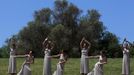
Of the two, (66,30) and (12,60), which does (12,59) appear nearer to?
(12,60)

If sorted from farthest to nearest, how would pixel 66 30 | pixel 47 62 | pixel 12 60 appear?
pixel 66 30, pixel 12 60, pixel 47 62

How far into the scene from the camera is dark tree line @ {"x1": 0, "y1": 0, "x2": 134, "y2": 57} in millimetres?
89000

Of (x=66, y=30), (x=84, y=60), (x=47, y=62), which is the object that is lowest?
(x=47, y=62)

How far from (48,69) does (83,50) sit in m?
2.54

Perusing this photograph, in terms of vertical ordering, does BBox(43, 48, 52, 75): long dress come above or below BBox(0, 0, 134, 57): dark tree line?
below

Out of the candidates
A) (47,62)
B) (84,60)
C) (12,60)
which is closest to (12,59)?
(12,60)

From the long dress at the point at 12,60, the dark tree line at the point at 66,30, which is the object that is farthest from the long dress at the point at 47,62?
the dark tree line at the point at 66,30

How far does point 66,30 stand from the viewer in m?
90.4

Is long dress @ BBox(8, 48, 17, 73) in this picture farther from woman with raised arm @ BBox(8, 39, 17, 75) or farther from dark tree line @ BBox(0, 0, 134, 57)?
dark tree line @ BBox(0, 0, 134, 57)

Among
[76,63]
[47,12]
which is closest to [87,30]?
[47,12]

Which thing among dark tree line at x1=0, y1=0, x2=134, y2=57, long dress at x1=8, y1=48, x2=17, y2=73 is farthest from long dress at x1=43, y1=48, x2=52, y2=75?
dark tree line at x1=0, y1=0, x2=134, y2=57

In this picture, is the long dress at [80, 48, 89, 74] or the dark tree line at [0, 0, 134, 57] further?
the dark tree line at [0, 0, 134, 57]

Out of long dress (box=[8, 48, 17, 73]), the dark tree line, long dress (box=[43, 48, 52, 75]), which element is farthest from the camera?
the dark tree line

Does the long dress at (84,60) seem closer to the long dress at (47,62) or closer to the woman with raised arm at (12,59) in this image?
the long dress at (47,62)
